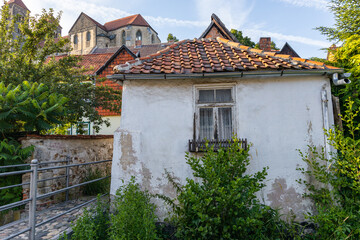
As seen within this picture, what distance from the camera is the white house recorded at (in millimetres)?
4984

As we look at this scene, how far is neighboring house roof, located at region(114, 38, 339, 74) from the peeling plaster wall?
288 millimetres

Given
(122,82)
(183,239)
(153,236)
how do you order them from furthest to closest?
(122,82) → (183,239) → (153,236)

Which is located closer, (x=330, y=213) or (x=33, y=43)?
(x=330, y=213)

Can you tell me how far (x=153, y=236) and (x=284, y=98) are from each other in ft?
12.6

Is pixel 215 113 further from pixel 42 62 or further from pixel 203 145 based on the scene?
pixel 42 62

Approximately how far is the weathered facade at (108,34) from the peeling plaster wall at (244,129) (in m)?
51.4

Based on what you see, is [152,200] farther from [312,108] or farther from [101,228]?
[312,108]

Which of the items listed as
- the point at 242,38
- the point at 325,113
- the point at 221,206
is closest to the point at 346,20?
the point at 325,113

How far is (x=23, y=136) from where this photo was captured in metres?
6.05

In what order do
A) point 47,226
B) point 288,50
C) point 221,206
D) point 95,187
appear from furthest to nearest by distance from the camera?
point 288,50, point 95,187, point 47,226, point 221,206

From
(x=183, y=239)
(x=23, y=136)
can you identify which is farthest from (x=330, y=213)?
(x=23, y=136)

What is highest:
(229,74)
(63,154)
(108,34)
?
(108,34)

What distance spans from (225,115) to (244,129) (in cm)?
52

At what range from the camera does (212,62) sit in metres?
5.44
